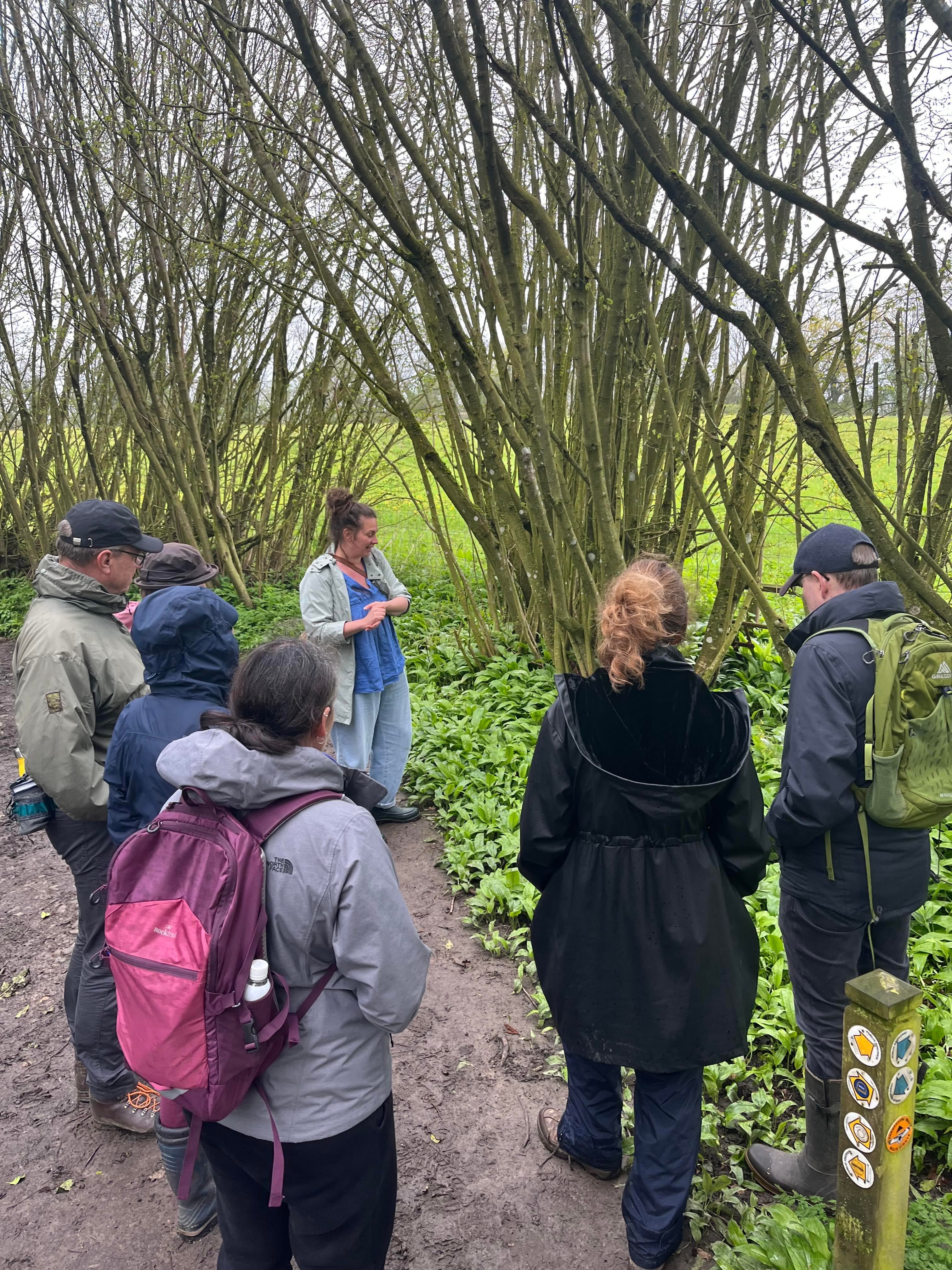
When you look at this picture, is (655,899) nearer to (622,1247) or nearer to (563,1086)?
(622,1247)

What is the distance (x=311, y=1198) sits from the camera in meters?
1.69

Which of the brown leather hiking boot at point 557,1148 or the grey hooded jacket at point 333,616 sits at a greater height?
the grey hooded jacket at point 333,616

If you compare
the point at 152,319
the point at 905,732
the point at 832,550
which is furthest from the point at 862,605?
the point at 152,319

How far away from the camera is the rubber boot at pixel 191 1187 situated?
2.30 meters

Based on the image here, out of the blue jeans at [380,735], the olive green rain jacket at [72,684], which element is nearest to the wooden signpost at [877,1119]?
the olive green rain jacket at [72,684]

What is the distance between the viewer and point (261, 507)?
10297 mm

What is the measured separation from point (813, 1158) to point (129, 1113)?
218cm

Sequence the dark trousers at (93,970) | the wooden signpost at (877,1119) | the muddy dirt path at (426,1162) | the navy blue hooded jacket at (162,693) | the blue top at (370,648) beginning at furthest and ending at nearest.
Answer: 1. the blue top at (370,648)
2. the dark trousers at (93,970)
3. the muddy dirt path at (426,1162)
4. the navy blue hooded jacket at (162,693)
5. the wooden signpost at (877,1119)

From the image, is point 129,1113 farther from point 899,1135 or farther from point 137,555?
point 899,1135

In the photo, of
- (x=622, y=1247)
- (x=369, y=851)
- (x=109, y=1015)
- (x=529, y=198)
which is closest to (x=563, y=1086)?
(x=622, y=1247)

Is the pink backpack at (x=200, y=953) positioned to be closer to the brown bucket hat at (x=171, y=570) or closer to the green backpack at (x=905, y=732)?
the brown bucket hat at (x=171, y=570)

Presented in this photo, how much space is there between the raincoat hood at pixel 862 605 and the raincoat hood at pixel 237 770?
1436mm

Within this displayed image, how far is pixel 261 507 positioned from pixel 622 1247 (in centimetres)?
922

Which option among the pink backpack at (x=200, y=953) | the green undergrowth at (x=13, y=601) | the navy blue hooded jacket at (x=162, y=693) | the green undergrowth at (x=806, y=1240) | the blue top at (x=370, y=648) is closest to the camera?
the pink backpack at (x=200, y=953)
